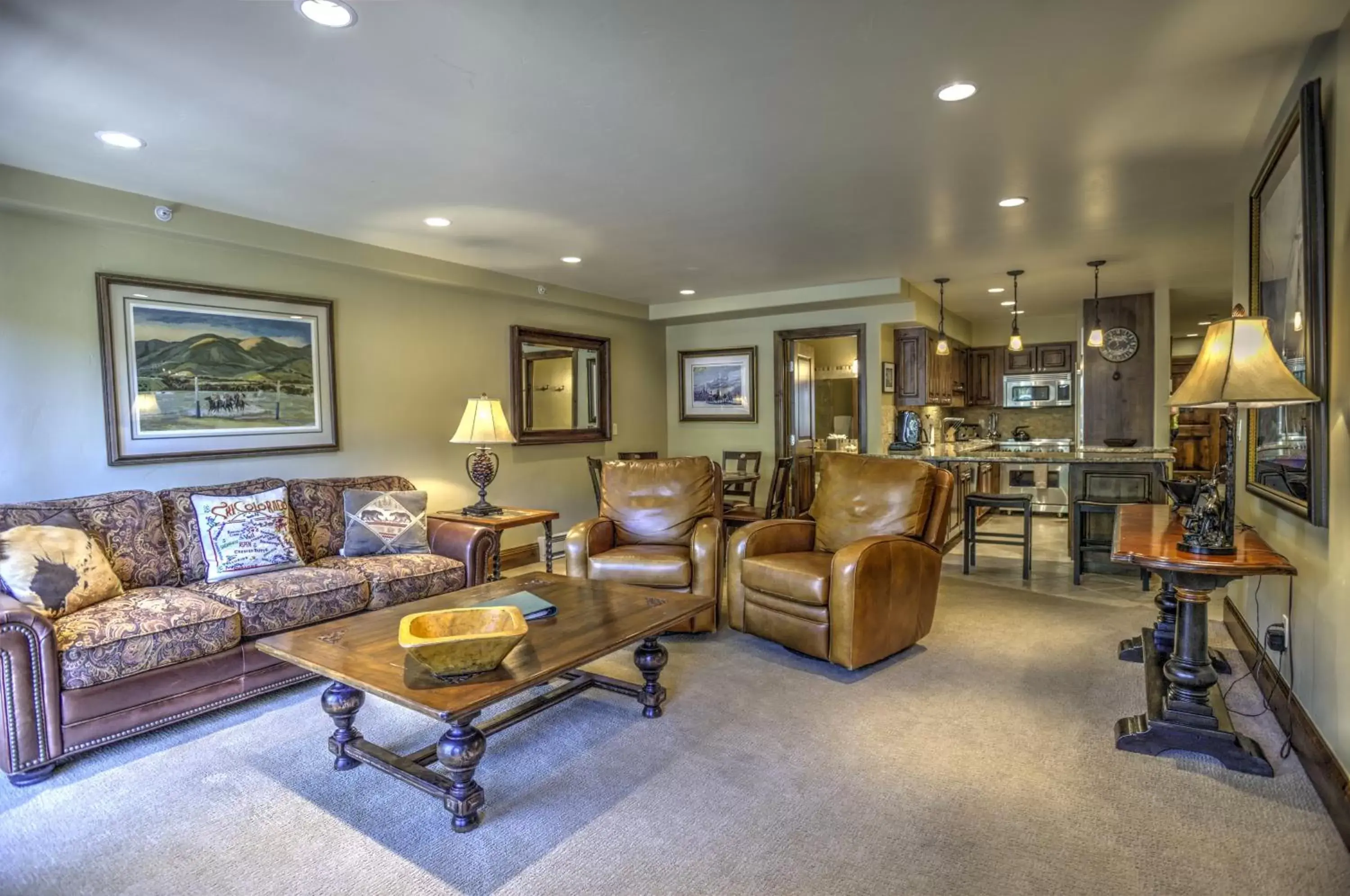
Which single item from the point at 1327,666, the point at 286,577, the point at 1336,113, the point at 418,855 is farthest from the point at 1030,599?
the point at 286,577

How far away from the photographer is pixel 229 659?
2865 millimetres

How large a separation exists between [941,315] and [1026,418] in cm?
325

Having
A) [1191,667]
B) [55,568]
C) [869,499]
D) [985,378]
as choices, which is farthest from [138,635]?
[985,378]

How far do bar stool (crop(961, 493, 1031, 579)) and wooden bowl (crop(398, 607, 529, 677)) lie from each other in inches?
157

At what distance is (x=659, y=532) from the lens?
4188 millimetres

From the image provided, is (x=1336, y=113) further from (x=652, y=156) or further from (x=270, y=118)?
(x=270, y=118)

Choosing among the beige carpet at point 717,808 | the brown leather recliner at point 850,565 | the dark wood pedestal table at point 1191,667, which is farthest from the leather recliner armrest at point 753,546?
the dark wood pedestal table at point 1191,667

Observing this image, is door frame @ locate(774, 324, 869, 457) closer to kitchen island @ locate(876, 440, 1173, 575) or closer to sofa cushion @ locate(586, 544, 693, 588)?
kitchen island @ locate(876, 440, 1173, 575)

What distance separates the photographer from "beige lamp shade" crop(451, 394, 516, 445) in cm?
461

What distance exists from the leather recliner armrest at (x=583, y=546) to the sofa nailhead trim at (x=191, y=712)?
138 cm

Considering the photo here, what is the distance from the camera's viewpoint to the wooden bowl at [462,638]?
1966 millimetres

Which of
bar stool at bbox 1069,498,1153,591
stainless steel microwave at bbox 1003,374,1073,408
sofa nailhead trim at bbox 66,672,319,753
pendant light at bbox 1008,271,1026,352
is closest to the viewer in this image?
sofa nailhead trim at bbox 66,672,319,753

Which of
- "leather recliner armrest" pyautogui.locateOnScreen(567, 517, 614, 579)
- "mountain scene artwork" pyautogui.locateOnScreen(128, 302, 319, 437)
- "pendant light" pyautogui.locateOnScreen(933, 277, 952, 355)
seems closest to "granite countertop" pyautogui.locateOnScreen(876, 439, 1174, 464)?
"pendant light" pyautogui.locateOnScreen(933, 277, 952, 355)

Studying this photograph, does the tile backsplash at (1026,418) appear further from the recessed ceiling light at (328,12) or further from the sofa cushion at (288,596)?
the recessed ceiling light at (328,12)
